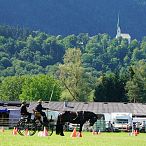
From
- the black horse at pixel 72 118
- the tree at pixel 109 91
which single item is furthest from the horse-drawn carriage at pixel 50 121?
the tree at pixel 109 91

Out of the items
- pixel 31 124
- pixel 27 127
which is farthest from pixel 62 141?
pixel 27 127

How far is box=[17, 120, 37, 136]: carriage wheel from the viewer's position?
99.2ft

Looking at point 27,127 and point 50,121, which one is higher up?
point 50,121

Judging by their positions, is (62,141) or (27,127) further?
(27,127)

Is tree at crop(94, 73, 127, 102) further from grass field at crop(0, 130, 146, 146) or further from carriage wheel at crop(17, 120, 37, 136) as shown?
grass field at crop(0, 130, 146, 146)

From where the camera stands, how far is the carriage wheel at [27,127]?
30.2m

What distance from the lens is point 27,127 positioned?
30344mm

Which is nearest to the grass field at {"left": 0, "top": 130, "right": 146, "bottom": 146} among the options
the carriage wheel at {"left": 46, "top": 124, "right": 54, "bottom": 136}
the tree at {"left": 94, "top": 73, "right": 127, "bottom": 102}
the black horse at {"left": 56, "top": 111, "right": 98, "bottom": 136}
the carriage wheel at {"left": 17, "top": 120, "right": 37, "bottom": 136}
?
the carriage wheel at {"left": 17, "top": 120, "right": 37, "bottom": 136}

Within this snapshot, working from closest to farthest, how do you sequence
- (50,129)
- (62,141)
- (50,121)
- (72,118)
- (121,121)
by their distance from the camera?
(62,141) → (50,129) → (50,121) → (72,118) → (121,121)

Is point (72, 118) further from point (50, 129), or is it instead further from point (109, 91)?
point (109, 91)

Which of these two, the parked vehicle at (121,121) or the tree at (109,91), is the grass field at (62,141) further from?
the tree at (109,91)

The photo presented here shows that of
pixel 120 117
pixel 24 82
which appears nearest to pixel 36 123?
pixel 120 117

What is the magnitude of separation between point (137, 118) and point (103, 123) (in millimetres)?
9628

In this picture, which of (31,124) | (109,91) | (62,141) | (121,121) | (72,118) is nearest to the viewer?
(62,141)
